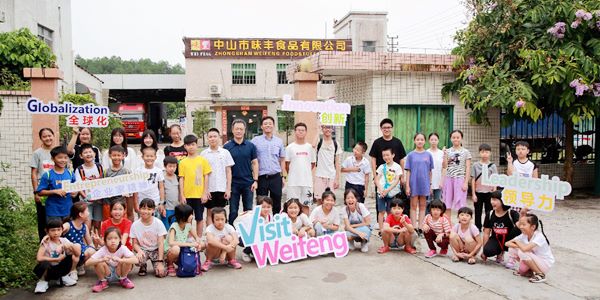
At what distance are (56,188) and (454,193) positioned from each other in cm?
498

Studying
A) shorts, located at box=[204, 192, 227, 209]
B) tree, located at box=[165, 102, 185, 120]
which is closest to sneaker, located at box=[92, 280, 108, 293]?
shorts, located at box=[204, 192, 227, 209]

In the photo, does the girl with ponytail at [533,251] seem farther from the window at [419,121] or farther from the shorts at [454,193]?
the window at [419,121]

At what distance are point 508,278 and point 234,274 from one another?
9.37 feet

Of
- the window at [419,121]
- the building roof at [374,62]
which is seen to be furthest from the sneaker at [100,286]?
the window at [419,121]

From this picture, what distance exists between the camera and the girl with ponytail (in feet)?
16.8

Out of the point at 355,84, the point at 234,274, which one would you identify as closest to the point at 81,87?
the point at 355,84

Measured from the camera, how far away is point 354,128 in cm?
1109

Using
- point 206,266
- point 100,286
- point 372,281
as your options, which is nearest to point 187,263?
point 206,266

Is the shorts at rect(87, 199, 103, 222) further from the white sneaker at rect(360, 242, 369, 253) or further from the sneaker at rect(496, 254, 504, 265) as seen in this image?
the sneaker at rect(496, 254, 504, 265)

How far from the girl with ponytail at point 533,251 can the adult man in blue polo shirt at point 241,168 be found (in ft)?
10.3

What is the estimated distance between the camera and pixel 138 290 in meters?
4.91

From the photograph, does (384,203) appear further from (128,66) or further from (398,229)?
(128,66)

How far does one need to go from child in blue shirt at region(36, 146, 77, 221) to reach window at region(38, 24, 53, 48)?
37.7 feet

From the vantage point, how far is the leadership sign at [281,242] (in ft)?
18.9
